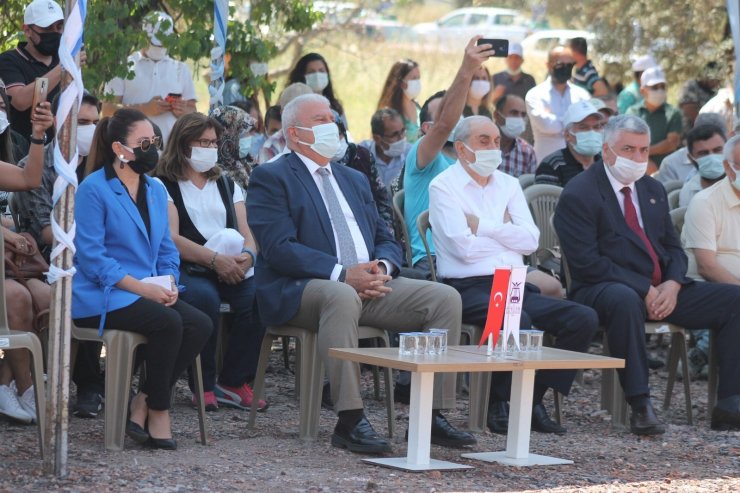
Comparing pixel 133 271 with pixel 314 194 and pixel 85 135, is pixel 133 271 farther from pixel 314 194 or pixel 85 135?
pixel 85 135

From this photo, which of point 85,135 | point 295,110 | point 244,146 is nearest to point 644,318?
point 295,110

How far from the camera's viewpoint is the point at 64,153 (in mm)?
5520

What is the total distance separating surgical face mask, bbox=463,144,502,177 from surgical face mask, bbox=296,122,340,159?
89 cm

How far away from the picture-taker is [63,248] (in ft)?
18.1

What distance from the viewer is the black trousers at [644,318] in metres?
7.35

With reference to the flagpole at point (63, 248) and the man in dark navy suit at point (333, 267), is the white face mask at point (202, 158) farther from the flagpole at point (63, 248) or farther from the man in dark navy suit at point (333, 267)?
the flagpole at point (63, 248)

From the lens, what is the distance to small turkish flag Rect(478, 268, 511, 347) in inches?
247

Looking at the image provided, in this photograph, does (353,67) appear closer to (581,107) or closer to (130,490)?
(581,107)

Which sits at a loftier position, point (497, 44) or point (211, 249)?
point (497, 44)

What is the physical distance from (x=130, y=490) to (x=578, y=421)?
321cm

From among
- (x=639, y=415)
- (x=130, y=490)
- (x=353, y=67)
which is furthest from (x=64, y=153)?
(x=353, y=67)

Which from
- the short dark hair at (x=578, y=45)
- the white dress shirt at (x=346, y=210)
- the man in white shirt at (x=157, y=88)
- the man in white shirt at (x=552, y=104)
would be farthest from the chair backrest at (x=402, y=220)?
the short dark hair at (x=578, y=45)

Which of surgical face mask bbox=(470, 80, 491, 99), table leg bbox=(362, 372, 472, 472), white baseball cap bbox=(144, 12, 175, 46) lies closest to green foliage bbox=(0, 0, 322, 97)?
white baseball cap bbox=(144, 12, 175, 46)

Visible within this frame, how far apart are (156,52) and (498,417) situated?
4052 millimetres
